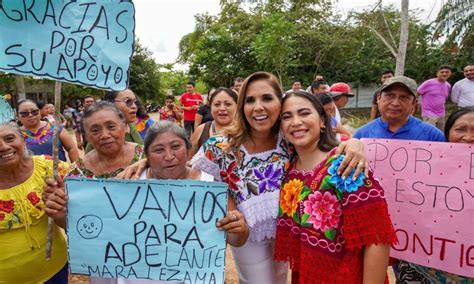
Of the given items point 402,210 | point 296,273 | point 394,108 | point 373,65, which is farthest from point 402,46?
point 373,65

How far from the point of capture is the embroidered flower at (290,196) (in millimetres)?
2098

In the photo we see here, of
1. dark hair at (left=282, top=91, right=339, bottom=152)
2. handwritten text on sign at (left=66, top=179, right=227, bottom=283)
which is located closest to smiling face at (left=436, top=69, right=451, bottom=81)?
dark hair at (left=282, top=91, right=339, bottom=152)

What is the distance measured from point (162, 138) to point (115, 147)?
507 millimetres

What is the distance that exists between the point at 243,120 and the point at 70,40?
112 centimetres

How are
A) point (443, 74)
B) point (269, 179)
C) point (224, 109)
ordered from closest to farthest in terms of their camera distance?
point (269, 179) < point (224, 109) < point (443, 74)

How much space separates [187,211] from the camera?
206cm

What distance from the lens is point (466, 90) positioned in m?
8.05

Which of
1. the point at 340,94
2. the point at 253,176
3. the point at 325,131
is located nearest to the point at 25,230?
the point at 253,176

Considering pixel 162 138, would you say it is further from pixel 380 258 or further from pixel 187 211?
pixel 380 258

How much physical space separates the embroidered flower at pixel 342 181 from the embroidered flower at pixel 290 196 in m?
0.23

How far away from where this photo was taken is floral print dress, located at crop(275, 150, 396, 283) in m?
1.83

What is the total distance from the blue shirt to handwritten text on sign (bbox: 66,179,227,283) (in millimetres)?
1525

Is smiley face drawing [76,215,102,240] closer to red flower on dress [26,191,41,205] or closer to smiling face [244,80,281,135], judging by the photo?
red flower on dress [26,191,41,205]

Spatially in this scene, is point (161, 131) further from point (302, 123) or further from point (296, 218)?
point (296, 218)
